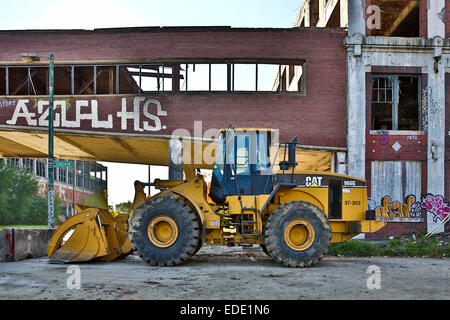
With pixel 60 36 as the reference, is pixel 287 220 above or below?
below

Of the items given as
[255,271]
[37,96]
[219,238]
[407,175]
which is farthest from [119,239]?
[407,175]

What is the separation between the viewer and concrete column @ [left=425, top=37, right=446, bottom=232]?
66.5 ft

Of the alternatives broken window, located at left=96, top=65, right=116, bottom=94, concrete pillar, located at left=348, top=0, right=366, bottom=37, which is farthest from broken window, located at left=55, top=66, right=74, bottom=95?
concrete pillar, located at left=348, top=0, right=366, bottom=37

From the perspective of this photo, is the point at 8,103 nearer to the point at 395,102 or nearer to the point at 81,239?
the point at 81,239

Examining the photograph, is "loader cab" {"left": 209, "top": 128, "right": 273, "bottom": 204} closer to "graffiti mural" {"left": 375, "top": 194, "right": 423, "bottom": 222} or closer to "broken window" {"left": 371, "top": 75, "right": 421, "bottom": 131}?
"graffiti mural" {"left": 375, "top": 194, "right": 423, "bottom": 222}

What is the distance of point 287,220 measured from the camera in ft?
36.3

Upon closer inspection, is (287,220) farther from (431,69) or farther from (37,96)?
(37,96)

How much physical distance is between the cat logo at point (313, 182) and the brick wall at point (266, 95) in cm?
879

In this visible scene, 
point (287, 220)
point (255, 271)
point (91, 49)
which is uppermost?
point (91, 49)

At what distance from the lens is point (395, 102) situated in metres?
20.9

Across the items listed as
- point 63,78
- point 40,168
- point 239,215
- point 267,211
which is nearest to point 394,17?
point 63,78

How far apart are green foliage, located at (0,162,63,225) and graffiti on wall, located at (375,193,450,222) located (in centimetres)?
4375

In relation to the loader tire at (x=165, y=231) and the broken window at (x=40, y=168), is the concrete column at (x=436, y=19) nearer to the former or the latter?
the loader tire at (x=165, y=231)

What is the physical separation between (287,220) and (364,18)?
1322 cm
